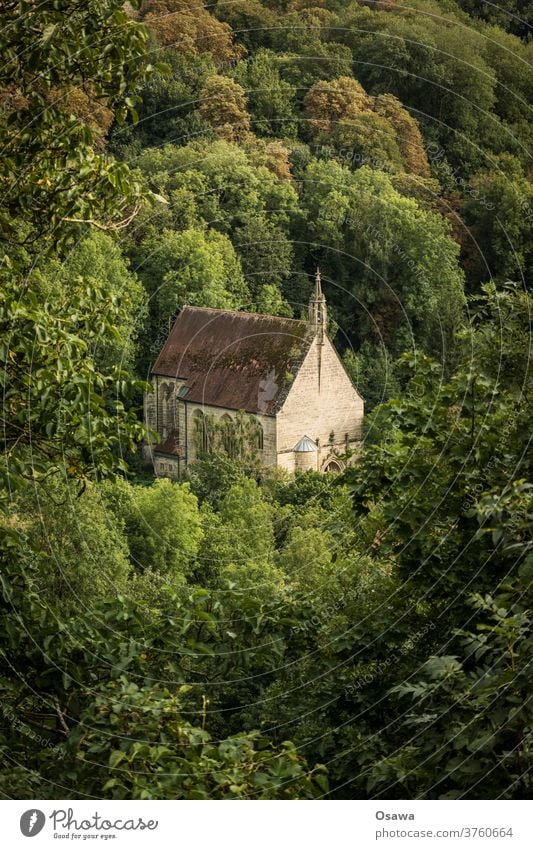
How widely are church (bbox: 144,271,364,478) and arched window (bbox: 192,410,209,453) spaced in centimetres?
3

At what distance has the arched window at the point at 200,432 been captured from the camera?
43.2 metres

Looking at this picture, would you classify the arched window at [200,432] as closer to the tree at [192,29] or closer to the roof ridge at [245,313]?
the roof ridge at [245,313]

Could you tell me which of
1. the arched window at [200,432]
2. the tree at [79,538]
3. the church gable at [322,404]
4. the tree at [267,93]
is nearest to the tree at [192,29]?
the tree at [267,93]

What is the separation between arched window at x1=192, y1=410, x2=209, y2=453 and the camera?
43156 mm

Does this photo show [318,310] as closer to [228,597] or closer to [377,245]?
[377,245]

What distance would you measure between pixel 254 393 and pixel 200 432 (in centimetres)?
276

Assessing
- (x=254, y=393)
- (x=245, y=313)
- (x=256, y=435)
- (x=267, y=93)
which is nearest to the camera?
(x=267, y=93)

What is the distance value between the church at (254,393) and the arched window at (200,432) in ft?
0.11

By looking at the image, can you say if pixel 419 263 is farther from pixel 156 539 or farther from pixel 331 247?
pixel 156 539

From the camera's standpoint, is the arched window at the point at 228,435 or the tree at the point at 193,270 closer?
the tree at the point at 193,270

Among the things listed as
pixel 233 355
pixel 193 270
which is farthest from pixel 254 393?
pixel 193 270

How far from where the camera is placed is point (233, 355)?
44.4m

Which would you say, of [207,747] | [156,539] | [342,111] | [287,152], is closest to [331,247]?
[287,152]
